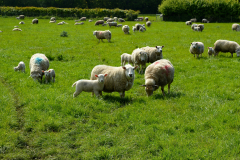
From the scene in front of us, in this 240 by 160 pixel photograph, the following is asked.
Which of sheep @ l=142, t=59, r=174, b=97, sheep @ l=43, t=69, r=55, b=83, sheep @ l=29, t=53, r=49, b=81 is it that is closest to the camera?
sheep @ l=142, t=59, r=174, b=97

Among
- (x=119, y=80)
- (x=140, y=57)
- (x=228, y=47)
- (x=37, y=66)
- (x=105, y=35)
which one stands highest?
(x=105, y=35)

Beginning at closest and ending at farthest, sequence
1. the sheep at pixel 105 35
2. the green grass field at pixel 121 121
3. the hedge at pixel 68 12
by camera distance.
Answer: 1. the green grass field at pixel 121 121
2. the sheep at pixel 105 35
3. the hedge at pixel 68 12

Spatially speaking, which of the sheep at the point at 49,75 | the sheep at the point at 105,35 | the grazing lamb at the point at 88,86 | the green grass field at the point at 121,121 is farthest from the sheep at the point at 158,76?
the sheep at the point at 105,35

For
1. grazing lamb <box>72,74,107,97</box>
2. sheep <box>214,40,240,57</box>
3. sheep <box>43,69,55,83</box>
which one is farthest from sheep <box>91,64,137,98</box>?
sheep <box>214,40,240,57</box>

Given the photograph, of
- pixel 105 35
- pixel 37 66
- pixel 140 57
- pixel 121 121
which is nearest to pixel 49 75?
pixel 37 66

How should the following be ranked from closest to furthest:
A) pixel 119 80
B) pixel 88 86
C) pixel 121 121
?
pixel 121 121, pixel 88 86, pixel 119 80

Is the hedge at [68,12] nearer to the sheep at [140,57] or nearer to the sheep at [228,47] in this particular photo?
the sheep at [228,47]

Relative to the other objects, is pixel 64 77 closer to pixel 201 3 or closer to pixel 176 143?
pixel 176 143

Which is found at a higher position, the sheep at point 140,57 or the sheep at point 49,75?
the sheep at point 140,57

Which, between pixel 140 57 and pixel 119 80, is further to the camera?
pixel 140 57

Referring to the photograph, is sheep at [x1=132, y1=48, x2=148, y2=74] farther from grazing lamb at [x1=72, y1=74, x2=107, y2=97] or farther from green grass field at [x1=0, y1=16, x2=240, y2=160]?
grazing lamb at [x1=72, y1=74, x2=107, y2=97]

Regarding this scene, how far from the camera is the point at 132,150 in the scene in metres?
6.11

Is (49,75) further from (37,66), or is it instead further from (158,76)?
(158,76)

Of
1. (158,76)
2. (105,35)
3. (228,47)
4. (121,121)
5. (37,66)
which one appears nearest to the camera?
(121,121)
